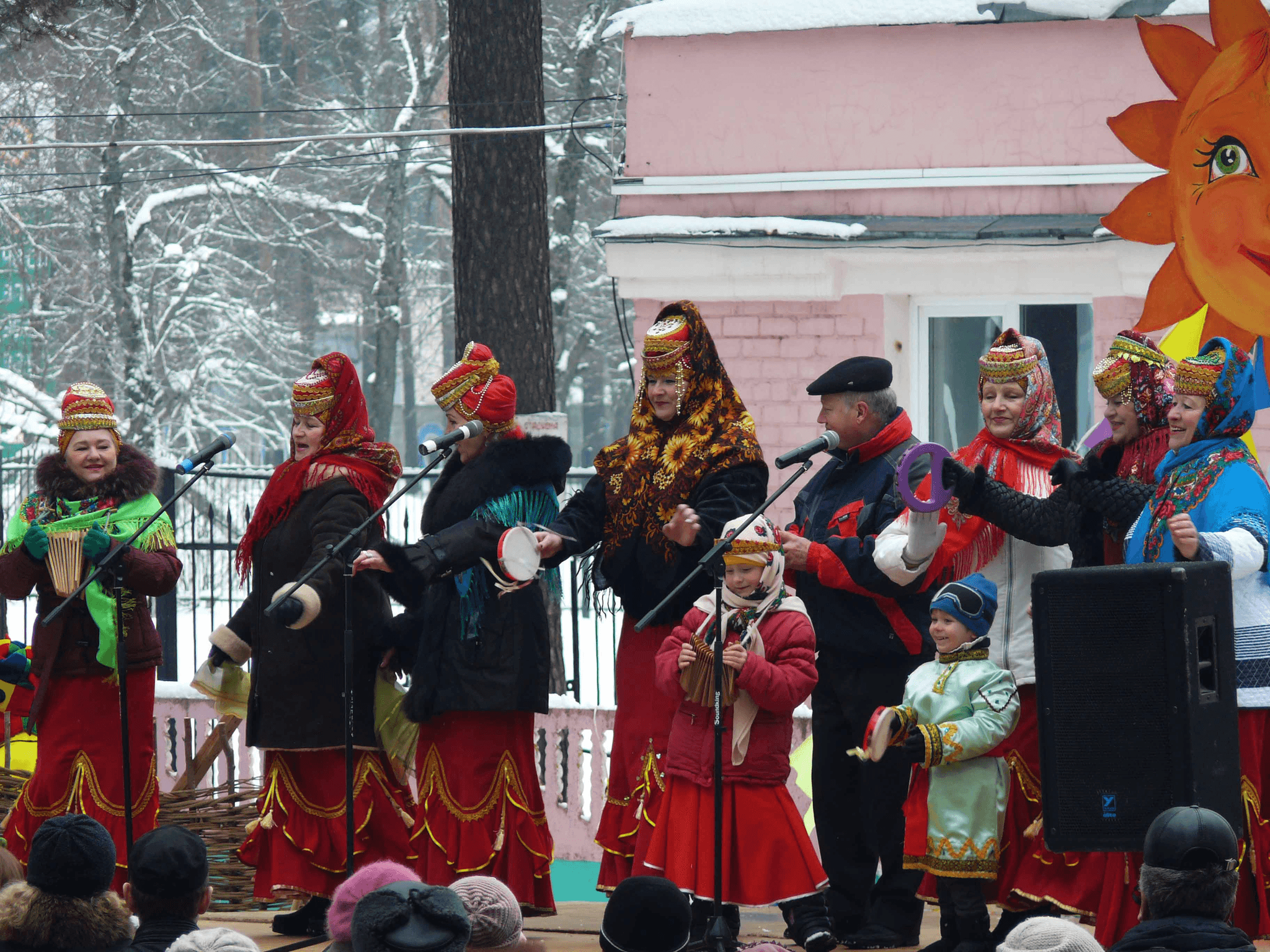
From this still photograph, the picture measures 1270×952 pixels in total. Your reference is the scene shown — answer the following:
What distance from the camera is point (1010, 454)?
5566 millimetres

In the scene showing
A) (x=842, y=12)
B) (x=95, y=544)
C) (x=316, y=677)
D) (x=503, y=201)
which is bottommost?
(x=316, y=677)

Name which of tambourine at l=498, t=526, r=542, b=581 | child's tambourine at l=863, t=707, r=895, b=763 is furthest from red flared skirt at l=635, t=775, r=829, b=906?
tambourine at l=498, t=526, r=542, b=581

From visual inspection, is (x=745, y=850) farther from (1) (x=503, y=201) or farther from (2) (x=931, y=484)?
(1) (x=503, y=201)

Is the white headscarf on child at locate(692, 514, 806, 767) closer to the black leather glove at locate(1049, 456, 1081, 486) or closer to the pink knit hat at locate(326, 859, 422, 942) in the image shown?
the black leather glove at locate(1049, 456, 1081, 486)

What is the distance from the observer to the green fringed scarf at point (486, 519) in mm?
6023

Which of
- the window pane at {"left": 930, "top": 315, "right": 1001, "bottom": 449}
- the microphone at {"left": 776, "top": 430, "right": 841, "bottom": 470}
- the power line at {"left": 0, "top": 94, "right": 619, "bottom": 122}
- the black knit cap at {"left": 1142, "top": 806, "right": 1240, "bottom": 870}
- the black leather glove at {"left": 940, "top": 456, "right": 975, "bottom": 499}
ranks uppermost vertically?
the power line at {"left": 0, "top": 94, "right": 619, "bottom": 122}

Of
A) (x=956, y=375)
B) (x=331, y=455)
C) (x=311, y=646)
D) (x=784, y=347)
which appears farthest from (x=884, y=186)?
(x=311, y=646)

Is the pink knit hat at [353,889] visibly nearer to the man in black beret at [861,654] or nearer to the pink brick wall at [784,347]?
the man in black beret at [861,654]

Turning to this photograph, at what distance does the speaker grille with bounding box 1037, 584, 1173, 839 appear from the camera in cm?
463

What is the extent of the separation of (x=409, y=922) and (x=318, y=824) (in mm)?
2880

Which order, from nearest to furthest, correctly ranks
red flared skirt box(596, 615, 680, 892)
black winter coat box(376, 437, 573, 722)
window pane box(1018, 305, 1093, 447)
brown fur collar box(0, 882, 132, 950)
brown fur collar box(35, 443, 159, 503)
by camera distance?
brown fur collar box(0, 882, 132, 950) → red flared skirt box(596, 615, 680, 892) → black winter coat box(376, 437, 573, 722) → brown fur collar box(35, 443, 159, 503) → window pane box(1018, 305, 1093, 447)

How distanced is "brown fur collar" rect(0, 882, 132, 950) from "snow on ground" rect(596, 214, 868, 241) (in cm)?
617

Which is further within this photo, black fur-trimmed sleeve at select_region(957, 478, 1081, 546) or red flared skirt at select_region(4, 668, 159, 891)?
red flared skirt at select_region(4, 668, 159, 891)

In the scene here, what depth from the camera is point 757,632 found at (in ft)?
18.0
